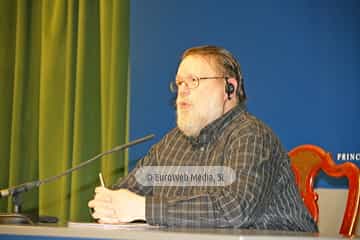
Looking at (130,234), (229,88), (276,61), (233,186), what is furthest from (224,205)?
(276,61)

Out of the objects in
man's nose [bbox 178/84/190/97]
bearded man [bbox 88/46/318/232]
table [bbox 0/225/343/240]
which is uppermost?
man's nose [bbox 178/84/190/97]

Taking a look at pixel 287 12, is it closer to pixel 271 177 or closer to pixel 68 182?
pixel 271 177

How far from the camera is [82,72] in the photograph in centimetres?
352

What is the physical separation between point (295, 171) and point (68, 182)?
154 centimetres

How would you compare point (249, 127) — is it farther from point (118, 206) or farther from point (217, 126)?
point (118, 206)

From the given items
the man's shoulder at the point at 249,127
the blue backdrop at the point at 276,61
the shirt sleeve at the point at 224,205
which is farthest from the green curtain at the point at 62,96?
the shirt sleeve at the point at 224,205

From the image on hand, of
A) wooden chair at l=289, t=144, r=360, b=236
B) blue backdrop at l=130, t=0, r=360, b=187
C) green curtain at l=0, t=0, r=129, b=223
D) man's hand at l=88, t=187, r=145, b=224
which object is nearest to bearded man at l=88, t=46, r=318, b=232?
man's hand at l=88, t=187, r=145, b=224

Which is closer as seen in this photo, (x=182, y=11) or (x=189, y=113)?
(x=189, y=113)

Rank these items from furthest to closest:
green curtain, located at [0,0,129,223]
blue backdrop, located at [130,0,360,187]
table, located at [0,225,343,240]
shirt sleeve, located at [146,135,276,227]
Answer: green curtain, located at [0,0,129,223] → blue backdrop, located at [130,0,360,187] → shirt sleeve, located at [146,135,276,227] → table, located at [0,225,343,240]

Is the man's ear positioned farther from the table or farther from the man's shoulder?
the table

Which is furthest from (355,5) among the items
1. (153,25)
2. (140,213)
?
(140,213)

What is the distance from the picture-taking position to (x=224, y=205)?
1.75 m

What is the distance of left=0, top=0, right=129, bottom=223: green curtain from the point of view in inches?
132

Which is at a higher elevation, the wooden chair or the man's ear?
the man's ear
